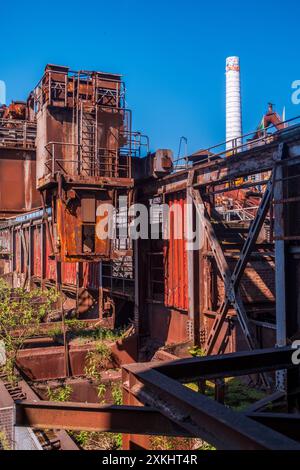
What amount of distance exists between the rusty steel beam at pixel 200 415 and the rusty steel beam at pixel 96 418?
147 mm

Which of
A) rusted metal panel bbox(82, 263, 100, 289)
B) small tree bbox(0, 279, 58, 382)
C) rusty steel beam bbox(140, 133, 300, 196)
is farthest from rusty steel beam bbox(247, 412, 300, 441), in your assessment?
rusted metal panel bbox(82, 263, 100, 289)

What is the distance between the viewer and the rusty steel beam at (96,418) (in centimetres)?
367

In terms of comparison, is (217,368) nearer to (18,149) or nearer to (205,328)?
(205,328)

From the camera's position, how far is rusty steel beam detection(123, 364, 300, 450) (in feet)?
8.86

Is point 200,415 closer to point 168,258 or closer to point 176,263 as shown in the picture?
point 176,263

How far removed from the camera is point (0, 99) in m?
12.2

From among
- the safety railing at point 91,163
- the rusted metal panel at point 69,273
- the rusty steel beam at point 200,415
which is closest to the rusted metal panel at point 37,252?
the rusted metal panel at point 69,273

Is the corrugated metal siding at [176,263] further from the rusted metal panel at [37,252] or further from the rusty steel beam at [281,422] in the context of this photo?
the rusted metal panel at [37,252]

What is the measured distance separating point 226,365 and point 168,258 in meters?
8.79

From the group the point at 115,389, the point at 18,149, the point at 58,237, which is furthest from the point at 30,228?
the point at 115,389

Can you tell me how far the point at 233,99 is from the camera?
42.0 m

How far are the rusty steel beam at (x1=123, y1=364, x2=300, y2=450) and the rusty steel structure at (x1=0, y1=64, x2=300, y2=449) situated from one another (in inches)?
0.7

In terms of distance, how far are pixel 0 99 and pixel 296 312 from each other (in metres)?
9.26

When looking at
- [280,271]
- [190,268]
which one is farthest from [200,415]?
[190,268]
